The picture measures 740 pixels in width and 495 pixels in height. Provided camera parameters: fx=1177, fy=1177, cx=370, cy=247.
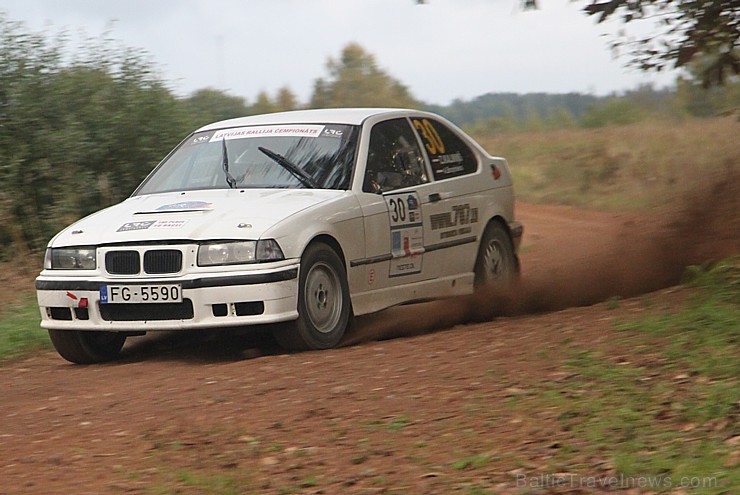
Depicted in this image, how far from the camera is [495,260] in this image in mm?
9852

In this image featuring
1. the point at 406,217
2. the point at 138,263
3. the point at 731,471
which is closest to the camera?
the point at 731,471

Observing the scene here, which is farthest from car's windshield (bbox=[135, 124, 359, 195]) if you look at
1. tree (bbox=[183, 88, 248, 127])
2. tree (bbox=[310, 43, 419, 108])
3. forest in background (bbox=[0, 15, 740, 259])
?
tree (bbox=[310, 43, 419, 108])

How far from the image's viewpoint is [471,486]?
4660 mm

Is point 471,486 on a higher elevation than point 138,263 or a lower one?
lower

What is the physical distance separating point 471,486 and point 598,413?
39.3 inches

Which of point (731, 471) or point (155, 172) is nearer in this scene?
point (731, 471)

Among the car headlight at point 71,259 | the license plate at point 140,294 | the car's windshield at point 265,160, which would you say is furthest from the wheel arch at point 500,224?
the car headlight at point 71,259

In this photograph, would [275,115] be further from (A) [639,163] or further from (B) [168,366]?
(A) [639,163]

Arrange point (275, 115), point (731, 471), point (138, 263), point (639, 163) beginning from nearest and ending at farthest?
point (731, 471) < point (138, 263) < point (275, 115) < point (639, 163)

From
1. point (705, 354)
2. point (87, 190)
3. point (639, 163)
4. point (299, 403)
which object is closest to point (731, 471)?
point (705, 354)

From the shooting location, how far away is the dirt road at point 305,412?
194 inches

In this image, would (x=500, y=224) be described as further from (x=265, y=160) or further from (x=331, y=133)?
(x=265, y=160)

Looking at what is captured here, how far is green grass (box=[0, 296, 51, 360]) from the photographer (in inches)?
355

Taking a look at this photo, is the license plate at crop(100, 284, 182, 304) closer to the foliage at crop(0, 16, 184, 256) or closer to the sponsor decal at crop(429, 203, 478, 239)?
the sponsor decal at crop(429, 203, 478, 239)
